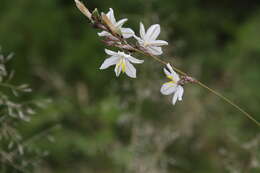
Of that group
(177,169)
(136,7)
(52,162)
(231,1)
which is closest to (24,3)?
(136,7)

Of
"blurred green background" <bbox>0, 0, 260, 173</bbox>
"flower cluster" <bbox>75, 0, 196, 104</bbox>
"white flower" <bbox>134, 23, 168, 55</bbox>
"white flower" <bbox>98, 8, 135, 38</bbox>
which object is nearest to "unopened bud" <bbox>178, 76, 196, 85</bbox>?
"flower cluster" <bbox>75, 0, 196, 104</bbox>

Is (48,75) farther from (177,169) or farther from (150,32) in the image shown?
(150,32)

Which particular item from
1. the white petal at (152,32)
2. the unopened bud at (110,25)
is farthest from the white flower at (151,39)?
the unopened bud at (110,25)

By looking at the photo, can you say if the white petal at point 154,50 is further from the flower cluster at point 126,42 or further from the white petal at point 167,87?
the white petal at point 167,87

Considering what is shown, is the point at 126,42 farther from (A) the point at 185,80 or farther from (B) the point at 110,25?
(A) the point at 185,80

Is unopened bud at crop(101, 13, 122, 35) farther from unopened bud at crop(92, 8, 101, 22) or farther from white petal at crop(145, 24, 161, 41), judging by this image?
white petal at crop(145, 24, 161, 41)

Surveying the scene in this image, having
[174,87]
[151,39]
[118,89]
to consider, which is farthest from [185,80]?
[118,89]
